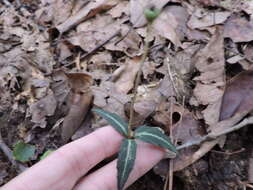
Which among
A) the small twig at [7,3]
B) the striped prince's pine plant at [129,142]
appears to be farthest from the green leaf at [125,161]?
the small twig at [7,3]

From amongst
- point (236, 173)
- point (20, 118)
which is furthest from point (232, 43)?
point (20, 118)

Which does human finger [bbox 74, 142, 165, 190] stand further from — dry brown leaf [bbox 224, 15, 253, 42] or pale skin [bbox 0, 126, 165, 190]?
dry brown leaf [bbox 224, 15, 253, 42]

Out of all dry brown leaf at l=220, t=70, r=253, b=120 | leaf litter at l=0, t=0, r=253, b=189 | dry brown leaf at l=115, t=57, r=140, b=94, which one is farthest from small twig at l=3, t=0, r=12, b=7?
dry brown leaf at l=220, t=70, r=253, b=120

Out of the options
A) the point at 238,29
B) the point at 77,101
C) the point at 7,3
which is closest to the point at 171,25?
the point at 238,29

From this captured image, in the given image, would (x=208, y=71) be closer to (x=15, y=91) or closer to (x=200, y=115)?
(x=200, y=115)

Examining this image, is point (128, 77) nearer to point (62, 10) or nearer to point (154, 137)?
point (154, 137)

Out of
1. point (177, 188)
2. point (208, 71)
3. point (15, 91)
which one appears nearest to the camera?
point (177, 188)
